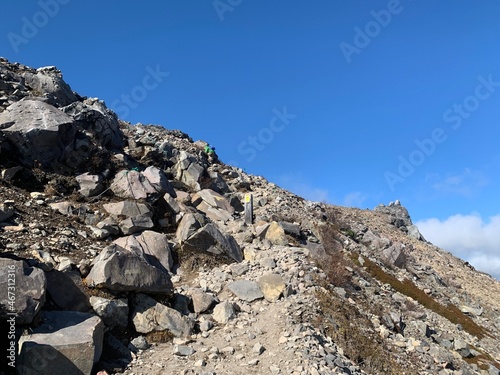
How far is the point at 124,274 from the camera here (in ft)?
35.2

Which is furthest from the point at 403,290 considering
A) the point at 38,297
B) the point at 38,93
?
the point at 38,93

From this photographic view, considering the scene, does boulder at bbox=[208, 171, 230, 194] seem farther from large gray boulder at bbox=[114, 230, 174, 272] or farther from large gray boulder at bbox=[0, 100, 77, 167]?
large gray boulder at bbox=[114, 230, 174, 272]

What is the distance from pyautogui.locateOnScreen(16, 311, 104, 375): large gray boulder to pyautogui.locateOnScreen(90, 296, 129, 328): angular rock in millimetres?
960

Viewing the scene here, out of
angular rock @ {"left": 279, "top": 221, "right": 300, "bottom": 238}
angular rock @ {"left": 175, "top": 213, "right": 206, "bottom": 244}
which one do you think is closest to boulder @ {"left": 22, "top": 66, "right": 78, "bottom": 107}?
angular rock @ {"left": 175, "top": 213, "right": 206, "bottom": 244}

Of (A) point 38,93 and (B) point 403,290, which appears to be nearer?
(B) point 403,290

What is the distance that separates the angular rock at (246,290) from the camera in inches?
512

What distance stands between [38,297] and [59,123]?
12.4 m

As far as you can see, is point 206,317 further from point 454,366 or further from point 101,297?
point 454,366

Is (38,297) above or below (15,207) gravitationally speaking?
below

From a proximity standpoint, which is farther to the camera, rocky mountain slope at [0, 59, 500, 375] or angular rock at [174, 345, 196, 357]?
angular rock at [174, 345, 196, 357]

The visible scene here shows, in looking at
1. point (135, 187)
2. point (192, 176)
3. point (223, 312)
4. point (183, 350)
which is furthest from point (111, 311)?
point (192, 176)

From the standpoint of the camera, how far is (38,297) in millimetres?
8555

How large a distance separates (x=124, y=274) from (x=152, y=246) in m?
3.87

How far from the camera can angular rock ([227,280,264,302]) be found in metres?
13.0
